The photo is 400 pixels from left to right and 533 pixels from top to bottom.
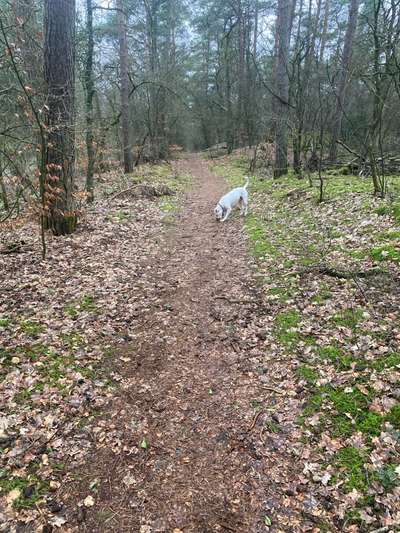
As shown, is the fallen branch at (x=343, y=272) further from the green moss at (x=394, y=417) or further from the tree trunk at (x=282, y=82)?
the tree trunk at (x=282, y=82)

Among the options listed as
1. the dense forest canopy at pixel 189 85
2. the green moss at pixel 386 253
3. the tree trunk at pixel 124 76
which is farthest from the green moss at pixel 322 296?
the tree trunk at pixel 124 76

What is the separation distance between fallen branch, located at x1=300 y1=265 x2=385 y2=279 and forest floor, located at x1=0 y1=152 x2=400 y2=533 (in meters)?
0.06

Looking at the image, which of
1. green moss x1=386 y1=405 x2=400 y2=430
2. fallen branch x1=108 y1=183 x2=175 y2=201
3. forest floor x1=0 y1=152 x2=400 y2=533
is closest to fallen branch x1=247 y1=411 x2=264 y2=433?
forest floor x1=0 y1=152 x2=400 y2=533

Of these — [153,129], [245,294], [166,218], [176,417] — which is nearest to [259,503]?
[176,417]

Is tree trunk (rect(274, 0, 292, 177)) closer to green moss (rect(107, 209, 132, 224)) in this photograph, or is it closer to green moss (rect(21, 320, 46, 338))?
green moss (rect(107, 209, 132, 224))

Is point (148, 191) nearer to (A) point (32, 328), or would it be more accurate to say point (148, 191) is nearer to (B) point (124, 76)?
(B) point (124, 76)

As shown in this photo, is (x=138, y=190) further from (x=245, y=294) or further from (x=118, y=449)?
(x=118, y=449)

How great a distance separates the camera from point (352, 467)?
283 centimetres

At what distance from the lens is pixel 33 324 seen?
4.86 meters

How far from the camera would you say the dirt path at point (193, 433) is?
266 cm

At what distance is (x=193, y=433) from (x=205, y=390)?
0.57 meters

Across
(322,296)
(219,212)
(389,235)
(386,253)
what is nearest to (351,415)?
(322,296)

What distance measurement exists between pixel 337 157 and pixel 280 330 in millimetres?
11961

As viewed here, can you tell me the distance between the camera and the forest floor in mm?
2686
